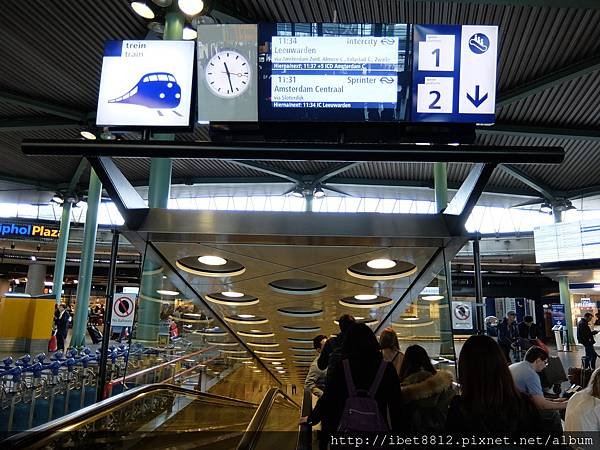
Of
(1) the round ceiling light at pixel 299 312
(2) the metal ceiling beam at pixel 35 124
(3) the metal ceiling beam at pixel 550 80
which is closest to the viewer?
(1) the round ceiling light at pixel 299 312

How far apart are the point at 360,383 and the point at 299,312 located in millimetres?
6251

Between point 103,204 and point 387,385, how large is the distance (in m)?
37.5

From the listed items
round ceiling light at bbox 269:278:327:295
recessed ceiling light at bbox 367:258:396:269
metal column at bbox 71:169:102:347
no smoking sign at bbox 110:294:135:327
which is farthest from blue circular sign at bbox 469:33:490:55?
metal column at bbox 71:169:102:347

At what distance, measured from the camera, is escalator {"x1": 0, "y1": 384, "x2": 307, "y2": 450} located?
2.98 metres

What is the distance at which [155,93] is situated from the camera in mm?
3045

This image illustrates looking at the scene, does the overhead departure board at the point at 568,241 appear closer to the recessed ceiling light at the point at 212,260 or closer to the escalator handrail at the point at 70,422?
the recessed ceiling light at the point at 212,260

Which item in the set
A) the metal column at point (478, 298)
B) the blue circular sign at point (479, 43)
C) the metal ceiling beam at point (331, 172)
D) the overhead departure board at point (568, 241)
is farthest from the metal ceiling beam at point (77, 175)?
the overhead departure board at point (568, 241)

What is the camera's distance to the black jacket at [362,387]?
3.12 m

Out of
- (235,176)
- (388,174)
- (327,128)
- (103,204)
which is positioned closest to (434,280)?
(327,128)

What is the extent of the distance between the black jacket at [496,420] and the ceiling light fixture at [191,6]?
30.8 ft

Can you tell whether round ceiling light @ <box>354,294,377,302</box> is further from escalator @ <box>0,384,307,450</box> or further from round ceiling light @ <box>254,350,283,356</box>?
round ceiling light @ <box>254,350,283,356</box>

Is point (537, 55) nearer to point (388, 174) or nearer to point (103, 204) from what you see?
point (388, 174)

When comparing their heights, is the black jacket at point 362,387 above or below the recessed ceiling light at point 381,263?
below

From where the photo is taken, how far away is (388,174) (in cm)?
2505
